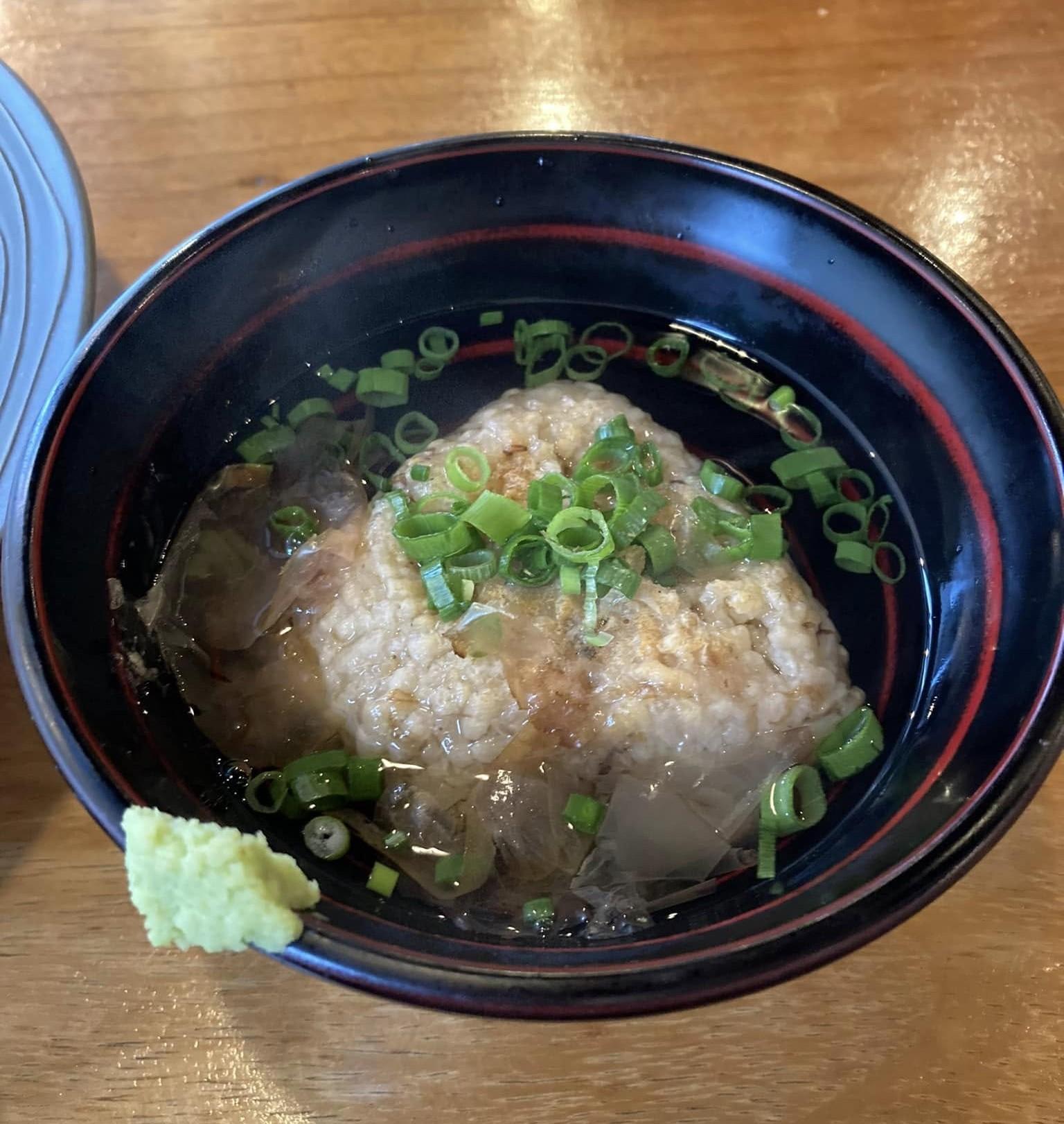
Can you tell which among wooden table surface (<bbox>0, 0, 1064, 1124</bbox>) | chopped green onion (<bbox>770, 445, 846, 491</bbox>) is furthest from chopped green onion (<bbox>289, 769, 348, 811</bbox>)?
chopped green onion (<bbox>770, 445, 846, 491</bbox>)

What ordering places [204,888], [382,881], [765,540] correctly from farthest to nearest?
[765,540] < [382,881] < [204,888]

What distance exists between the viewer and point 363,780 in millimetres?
1308

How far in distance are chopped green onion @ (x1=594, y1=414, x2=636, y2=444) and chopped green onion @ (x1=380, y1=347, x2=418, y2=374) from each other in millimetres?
400

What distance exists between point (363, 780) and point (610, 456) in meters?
0.65

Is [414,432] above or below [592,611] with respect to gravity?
above

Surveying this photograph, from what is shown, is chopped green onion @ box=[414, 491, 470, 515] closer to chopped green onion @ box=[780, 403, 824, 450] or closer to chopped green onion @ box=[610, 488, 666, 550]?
chopped green onion @ box=[610, 488, 666, 550]

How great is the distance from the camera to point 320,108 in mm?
2133

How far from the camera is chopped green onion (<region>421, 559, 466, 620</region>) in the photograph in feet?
4.52

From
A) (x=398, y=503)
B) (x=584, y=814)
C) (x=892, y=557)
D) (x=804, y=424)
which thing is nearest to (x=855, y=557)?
(x=892, y=557)

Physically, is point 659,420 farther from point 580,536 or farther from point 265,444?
point 265,444

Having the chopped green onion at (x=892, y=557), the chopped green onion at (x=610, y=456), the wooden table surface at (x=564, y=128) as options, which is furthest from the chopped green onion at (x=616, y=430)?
the wooden table surface at (x=564, y=128)

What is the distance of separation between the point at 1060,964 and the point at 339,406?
4.67 feet

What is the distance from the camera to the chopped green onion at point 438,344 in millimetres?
1716

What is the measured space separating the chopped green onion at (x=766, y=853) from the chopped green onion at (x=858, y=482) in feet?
2.02
